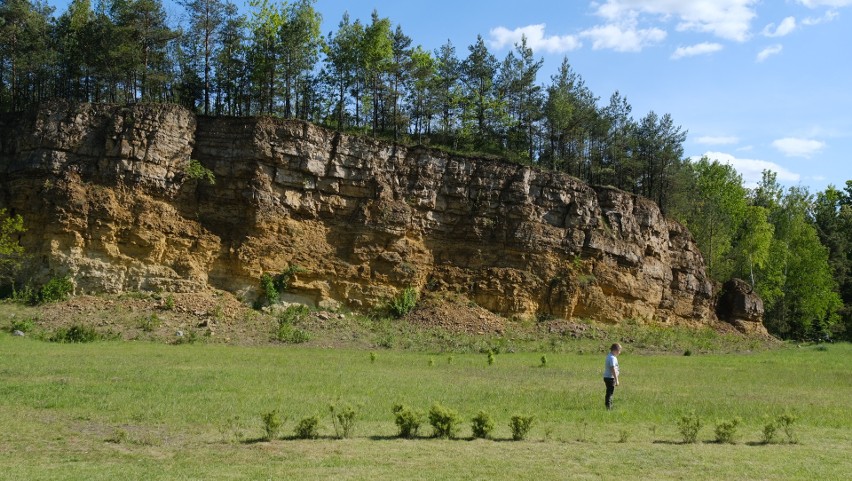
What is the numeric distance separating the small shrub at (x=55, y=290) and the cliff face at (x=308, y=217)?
2.10 ft

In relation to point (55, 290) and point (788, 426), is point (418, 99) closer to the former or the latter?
point (55, 290)

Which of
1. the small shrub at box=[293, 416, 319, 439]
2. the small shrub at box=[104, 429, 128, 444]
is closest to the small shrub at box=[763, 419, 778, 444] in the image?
the small shrub at box=[293, 416, 319, 439]

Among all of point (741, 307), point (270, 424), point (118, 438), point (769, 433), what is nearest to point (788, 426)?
point (769, 433)

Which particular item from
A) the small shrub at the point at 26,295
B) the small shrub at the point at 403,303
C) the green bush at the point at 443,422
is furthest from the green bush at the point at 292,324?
the green bush at the point at 443,422

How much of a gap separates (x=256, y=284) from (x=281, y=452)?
102ft

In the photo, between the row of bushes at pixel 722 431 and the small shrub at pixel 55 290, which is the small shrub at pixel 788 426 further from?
the small shrub at pixel 55 290

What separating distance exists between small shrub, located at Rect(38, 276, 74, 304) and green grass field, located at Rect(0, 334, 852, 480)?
757 centimetres

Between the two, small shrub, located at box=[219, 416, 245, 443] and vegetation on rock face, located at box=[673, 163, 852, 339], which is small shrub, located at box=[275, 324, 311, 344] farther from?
vegetation on rock face, located at box=[673, 163, 852, 339]

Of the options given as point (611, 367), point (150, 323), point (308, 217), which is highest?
point (308, 217)

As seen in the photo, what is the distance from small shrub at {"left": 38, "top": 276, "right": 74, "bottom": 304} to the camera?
38.0 metres

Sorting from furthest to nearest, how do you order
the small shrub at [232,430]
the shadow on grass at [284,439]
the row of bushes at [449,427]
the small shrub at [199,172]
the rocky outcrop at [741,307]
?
the rocky outcrop at [741,307] < the small shrub at [199,172] < the row of bushes at [449,427] < the small shrub at [232,430] < the shadow on grass at [284,439]

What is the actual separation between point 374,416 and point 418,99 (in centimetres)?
4352

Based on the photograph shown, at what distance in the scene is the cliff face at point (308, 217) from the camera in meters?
40.7

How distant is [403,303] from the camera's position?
149ft
